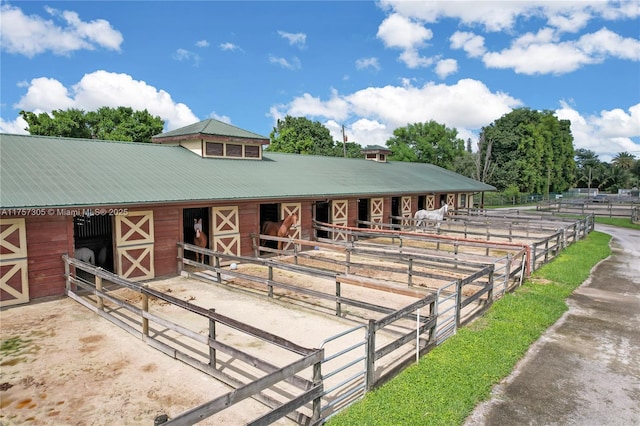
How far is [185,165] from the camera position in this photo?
15320 mm

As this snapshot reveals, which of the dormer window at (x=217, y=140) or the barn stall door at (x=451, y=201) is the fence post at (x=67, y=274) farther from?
the barn stall door at (x=451, y=201)

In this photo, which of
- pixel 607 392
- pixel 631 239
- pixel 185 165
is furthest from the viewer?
pixel 631 239

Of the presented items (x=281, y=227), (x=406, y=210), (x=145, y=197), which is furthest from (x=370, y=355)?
(x=406, y=210)

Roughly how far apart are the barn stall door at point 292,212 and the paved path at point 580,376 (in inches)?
387

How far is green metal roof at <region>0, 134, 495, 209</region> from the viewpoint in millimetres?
10312

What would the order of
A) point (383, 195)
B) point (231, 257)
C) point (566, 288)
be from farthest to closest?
point (383, 195) → point (566, 288) → point (231, 257)

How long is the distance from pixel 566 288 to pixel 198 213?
13525 mm

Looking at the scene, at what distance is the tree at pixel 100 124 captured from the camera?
35.7 metres

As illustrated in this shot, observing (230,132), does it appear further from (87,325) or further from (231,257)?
(87,325)

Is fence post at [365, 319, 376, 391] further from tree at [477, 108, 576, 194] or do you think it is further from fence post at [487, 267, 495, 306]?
tree at [477, 108, 576, 194]

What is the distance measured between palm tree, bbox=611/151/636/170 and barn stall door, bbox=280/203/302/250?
9714 centimetres

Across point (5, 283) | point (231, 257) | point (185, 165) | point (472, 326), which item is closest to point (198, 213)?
point (185, 165)

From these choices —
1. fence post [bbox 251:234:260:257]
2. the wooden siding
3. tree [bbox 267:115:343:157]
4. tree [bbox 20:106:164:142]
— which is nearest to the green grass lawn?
fence post [bbox 251:234:260:257]

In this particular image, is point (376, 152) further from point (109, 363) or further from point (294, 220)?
point (109, 363)
